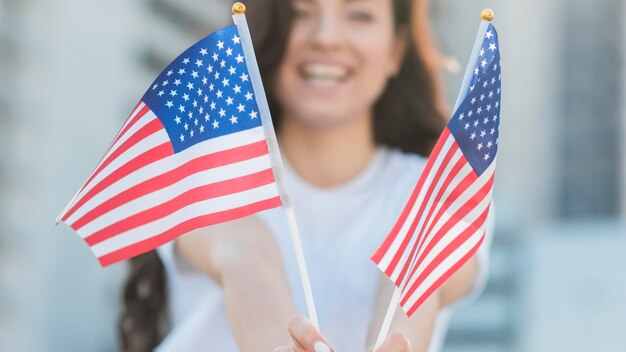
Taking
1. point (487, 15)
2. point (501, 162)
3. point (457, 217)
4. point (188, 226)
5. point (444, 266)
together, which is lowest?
point (501, 162)

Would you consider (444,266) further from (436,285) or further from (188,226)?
(188,226)

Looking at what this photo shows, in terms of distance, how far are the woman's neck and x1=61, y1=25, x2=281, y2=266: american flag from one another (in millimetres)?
843

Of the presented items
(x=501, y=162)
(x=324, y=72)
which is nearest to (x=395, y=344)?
(x=324, y=72)

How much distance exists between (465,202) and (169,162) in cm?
76

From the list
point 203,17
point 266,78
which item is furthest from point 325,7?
point 203,17

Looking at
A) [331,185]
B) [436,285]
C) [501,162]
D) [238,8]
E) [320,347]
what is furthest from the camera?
[501,162]

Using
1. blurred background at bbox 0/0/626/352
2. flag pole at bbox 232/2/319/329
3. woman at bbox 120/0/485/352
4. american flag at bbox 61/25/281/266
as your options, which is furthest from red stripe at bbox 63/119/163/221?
blurred background at bbox 0/0/626/352

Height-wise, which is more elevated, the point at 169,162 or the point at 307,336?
the point at 169,162

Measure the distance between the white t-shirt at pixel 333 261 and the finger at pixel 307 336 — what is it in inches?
35.6

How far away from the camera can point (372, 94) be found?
147 inches

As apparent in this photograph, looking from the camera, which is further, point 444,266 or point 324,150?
point 324,150

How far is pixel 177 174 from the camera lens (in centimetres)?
298

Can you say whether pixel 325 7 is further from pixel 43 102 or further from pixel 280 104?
pixel 43 102

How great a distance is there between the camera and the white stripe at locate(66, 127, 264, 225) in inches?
116
